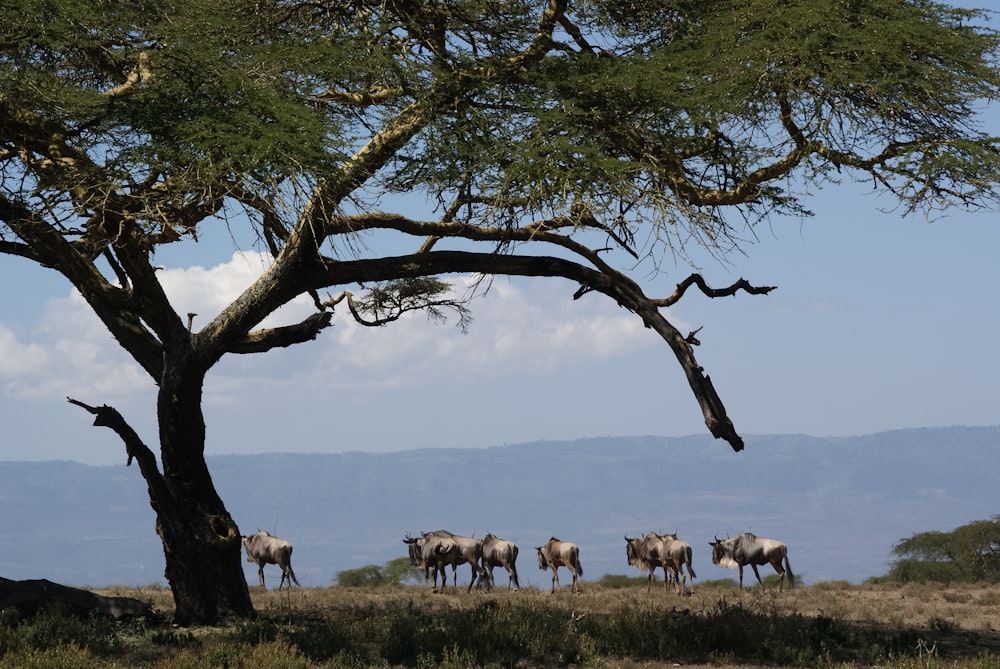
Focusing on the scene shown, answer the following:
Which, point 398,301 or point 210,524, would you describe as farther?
point 398,301

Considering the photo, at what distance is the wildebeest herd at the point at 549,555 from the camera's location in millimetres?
27531

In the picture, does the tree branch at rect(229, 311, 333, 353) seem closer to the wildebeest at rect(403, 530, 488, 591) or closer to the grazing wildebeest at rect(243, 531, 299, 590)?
the wildebeest at rect(403, 530, 488, 591)

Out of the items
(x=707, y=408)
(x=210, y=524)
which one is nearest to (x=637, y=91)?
(x=707, y=408)

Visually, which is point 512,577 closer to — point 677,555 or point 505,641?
point 677,555

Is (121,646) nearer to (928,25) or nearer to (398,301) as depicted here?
(398,301)

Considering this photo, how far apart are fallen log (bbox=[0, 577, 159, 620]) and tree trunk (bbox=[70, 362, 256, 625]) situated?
0.94 meters

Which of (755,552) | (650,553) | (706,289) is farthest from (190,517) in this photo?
(755,552)

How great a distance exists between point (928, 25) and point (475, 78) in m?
6.74

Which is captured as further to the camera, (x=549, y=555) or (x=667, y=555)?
(x=549, y=555)

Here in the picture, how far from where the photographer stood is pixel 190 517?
59.2 feet

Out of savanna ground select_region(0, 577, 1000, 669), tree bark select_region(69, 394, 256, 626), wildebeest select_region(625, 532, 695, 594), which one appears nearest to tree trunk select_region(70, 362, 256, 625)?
tree bark select_region(69, 394, 256, 626)

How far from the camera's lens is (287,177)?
15.3m

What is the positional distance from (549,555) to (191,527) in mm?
12071

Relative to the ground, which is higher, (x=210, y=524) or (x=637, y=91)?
(x=637, y=91)
